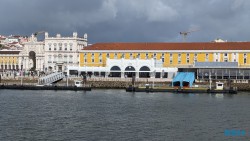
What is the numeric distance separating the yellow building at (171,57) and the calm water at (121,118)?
2513 cm

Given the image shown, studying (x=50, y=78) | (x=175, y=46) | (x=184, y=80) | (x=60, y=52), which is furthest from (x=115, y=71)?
(x=60, y=52)

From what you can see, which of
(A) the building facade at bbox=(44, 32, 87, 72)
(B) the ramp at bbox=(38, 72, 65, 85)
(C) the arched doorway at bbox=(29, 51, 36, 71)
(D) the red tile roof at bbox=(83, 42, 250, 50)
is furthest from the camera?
(C) the arched doorway at bbox=(29, 51, 36, 71)

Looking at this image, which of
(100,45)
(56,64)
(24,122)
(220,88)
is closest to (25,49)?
(56,64)

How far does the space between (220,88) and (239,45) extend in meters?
21.5

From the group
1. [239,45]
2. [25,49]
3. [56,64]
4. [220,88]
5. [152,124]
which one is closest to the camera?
[152,124]

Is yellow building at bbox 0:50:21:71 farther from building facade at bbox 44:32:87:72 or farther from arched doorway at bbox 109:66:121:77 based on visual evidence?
arched doorway at bbox 109:66:121:77

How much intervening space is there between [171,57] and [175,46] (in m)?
2.73

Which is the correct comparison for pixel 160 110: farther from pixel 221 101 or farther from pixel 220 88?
pixel 220 88

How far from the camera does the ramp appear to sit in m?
81.6

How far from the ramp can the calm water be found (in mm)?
21995

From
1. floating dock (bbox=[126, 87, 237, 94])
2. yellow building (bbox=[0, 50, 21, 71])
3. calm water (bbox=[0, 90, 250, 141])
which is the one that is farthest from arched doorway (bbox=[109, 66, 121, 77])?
yellow building (bbox=[0, 50, 21, 71])

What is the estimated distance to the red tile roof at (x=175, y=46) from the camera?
89.1 m

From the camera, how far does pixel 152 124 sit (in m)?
38.7

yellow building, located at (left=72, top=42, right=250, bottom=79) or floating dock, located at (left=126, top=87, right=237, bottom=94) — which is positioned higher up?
yellow building, located at (left=72, top=42, right=250, bottom=79)
